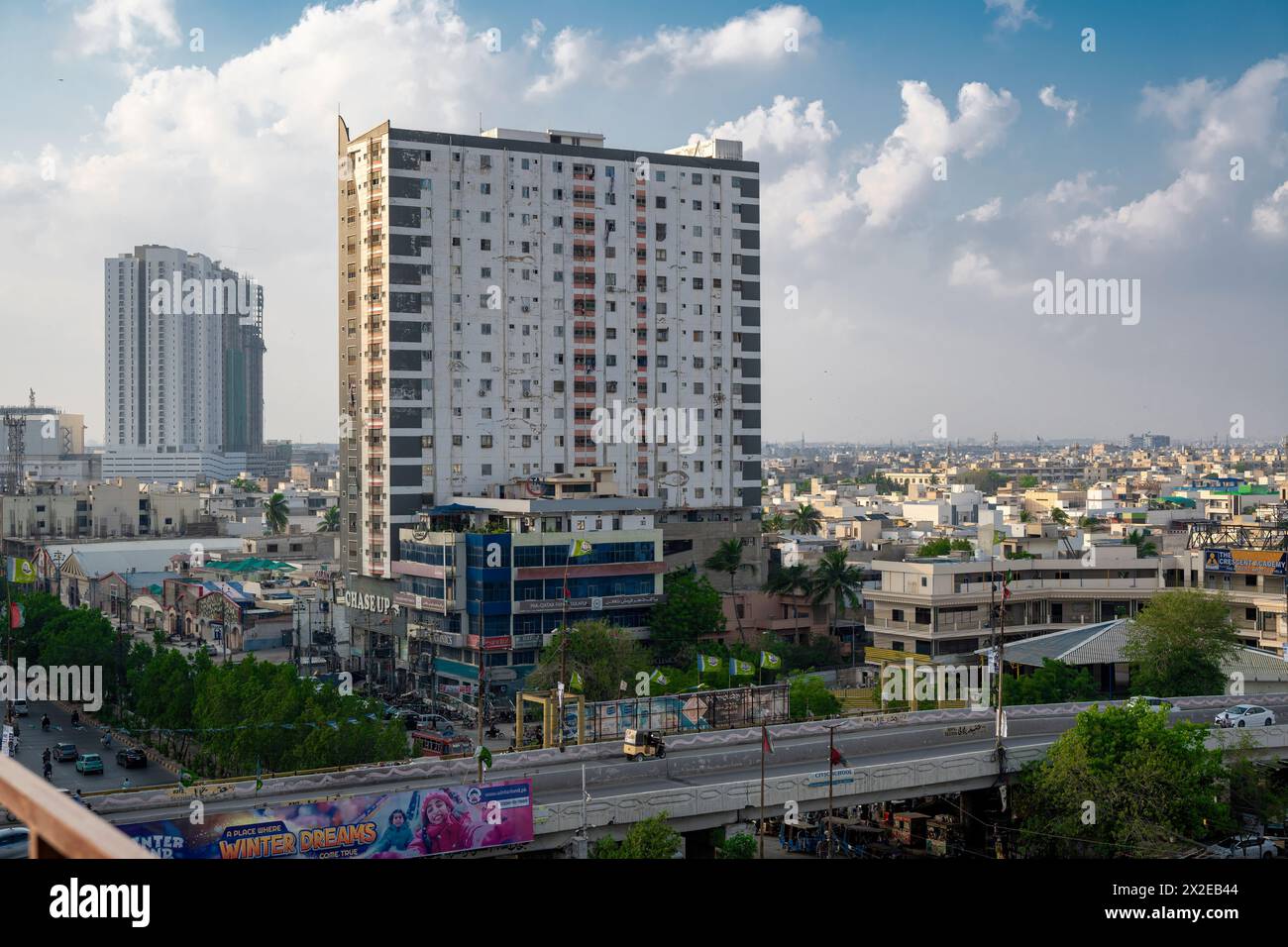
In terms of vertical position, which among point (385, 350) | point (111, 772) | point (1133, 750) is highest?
point (385, 350)

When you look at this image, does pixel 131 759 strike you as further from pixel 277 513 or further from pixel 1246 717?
pixel 277 513

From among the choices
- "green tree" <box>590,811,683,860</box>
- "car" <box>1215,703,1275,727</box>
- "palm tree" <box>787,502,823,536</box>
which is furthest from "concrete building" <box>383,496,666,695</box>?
"palm tree" <box>787,502,823,536</box>

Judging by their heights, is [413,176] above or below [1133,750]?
above

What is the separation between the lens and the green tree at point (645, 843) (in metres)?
27.7

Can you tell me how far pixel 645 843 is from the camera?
27.9m

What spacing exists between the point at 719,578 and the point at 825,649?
9459 mm

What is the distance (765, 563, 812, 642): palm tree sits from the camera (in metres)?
65.4

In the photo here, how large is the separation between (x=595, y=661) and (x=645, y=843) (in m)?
21.1

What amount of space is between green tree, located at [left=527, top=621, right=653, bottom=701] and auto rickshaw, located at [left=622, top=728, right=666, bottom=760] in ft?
40.7
